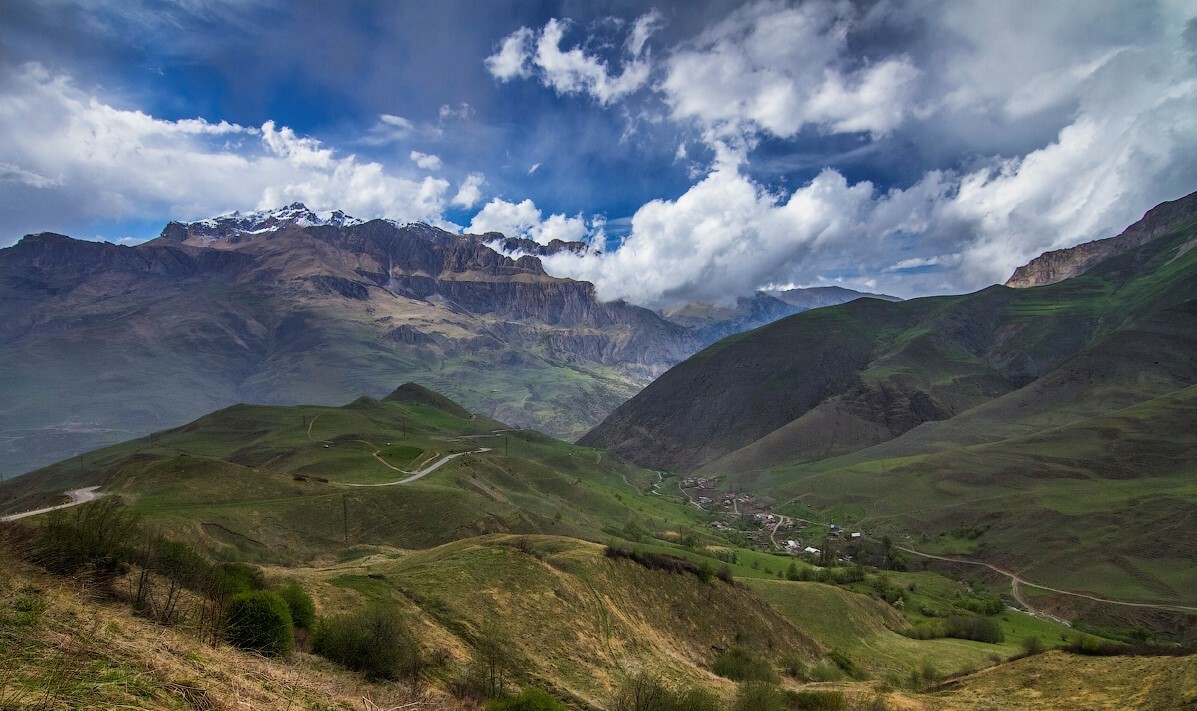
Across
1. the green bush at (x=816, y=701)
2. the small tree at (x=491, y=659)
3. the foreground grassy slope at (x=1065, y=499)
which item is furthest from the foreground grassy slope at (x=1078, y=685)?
the foreground grassy slope at (x=1065, y=499)

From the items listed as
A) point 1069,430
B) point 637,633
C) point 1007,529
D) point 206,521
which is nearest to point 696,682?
point 637,633

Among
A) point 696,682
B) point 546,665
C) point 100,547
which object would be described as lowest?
point 696,682

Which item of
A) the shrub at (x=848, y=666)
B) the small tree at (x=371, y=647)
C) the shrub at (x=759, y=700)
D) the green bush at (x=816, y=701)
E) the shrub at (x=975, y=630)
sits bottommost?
the shrub at (x=975, y=630)

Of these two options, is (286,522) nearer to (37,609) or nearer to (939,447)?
(37,609)

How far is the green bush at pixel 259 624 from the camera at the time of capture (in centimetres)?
2247

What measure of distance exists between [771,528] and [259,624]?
152 metres

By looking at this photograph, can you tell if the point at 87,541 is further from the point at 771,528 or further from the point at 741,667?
the point at 771,528

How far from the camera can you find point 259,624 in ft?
76.4

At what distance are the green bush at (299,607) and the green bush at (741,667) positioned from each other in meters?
27.8

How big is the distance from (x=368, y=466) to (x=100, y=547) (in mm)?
96548

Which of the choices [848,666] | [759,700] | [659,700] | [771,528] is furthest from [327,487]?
[771,528]

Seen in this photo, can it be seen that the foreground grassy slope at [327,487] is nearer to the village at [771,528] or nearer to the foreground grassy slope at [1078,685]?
the village at [771,528]

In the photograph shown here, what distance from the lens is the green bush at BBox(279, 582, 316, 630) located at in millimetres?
28141

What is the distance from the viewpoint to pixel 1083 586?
3976 inches
